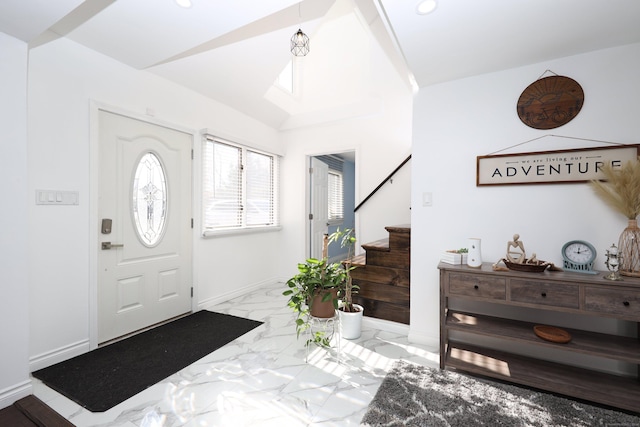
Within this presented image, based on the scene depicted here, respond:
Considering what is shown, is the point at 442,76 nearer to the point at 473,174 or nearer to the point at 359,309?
the point at 473,174

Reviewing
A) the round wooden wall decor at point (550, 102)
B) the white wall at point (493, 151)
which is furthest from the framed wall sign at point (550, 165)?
the round wooden wall decor at point (550, 102)

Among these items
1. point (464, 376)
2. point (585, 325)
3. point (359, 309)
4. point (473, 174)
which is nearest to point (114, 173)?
point (359, 309)

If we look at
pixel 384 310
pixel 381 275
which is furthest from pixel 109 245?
pixel 384 310

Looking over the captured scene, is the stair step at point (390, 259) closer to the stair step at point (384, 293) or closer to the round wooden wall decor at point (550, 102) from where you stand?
the stair step at point (384, 293)

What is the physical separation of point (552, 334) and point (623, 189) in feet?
3.19

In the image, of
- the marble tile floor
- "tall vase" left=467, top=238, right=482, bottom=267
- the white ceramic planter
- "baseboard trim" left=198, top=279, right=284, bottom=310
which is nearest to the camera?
the marble tile floor

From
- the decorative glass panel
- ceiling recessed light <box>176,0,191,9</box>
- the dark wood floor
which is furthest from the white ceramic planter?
ceiling recessed light <box>176,0,191,9</box>

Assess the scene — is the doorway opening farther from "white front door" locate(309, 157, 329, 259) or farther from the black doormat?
the black doormat

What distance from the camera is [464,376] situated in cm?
198

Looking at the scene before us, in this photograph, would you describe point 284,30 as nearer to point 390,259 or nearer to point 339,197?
point 390,259

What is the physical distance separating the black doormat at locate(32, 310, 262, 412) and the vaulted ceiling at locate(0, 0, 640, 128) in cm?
223

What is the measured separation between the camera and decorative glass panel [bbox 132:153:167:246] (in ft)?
8.89

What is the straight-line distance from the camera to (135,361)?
218 centimetres

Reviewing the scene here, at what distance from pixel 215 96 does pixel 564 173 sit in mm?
3469
